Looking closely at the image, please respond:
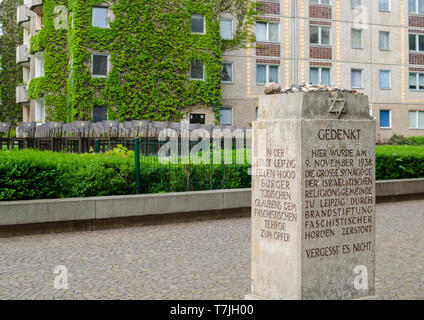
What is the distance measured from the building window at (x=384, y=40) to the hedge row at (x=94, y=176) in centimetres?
3343

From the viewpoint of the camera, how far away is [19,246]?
29.3ft

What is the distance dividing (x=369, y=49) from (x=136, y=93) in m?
19.3

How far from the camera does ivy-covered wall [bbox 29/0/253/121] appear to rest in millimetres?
33375

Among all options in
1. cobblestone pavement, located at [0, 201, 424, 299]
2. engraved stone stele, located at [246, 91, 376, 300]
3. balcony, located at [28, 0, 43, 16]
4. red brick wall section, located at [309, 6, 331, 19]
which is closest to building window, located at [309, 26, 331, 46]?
red brick wall section, located at [309, 6, 331, 19]

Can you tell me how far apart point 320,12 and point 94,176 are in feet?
109

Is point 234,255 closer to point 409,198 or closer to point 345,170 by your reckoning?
point 345,170

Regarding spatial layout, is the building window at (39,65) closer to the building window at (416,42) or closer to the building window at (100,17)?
the building window at (100,17)

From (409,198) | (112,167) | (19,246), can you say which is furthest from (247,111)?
(19,246)

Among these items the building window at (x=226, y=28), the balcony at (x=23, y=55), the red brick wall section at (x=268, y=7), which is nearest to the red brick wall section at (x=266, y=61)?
the building window at (x=226, y=28)

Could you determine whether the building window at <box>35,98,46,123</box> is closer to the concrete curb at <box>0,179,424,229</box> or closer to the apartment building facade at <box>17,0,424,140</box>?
the apartment building facade at <box>17,0,424,140</box>

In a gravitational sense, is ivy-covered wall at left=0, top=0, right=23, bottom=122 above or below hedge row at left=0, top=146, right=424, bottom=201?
above

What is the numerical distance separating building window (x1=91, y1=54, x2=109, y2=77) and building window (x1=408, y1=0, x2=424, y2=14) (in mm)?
25085

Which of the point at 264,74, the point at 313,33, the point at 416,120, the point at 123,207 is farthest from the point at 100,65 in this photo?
the point at 416,120

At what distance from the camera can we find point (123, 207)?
11.0 meters
